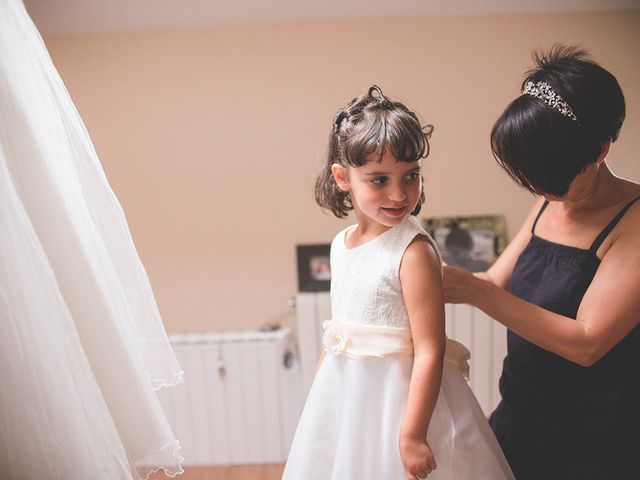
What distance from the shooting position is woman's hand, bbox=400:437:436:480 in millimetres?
690

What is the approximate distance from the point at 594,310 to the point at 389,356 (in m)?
0.32

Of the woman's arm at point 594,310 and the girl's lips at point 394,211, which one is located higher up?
the girl's lips at point 394,211

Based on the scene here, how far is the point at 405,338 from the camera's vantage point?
758mm

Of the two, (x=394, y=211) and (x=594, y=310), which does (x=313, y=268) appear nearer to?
(x=394, y=211)

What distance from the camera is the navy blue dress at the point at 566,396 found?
2.58 feet

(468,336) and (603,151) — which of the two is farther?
(468,336)

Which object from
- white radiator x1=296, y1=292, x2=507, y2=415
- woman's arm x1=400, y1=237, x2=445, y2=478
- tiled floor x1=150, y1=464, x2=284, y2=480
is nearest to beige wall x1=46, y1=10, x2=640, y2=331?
white radiator x1=296, y1=292, x2=507, y2=415

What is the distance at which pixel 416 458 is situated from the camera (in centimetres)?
69

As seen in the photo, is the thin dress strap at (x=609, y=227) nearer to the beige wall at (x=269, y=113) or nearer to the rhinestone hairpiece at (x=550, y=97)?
the rhinestone hairpiece at (x=550, y=97)

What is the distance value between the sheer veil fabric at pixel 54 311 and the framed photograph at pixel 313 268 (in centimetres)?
115

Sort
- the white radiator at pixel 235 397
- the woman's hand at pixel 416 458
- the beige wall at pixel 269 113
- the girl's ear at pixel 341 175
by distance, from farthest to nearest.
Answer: the white radiator at pixel 235 397 → the beige wall at pixel 269 113 → the girl's ear at pixel 341 175 → the woman's hand at pixel 416 458

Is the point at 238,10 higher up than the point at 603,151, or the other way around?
the point at 238,10

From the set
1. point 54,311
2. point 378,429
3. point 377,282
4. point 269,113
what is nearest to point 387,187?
point 377,282

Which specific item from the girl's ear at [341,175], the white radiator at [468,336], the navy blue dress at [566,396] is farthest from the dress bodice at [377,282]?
the white radiator at [468,336]
